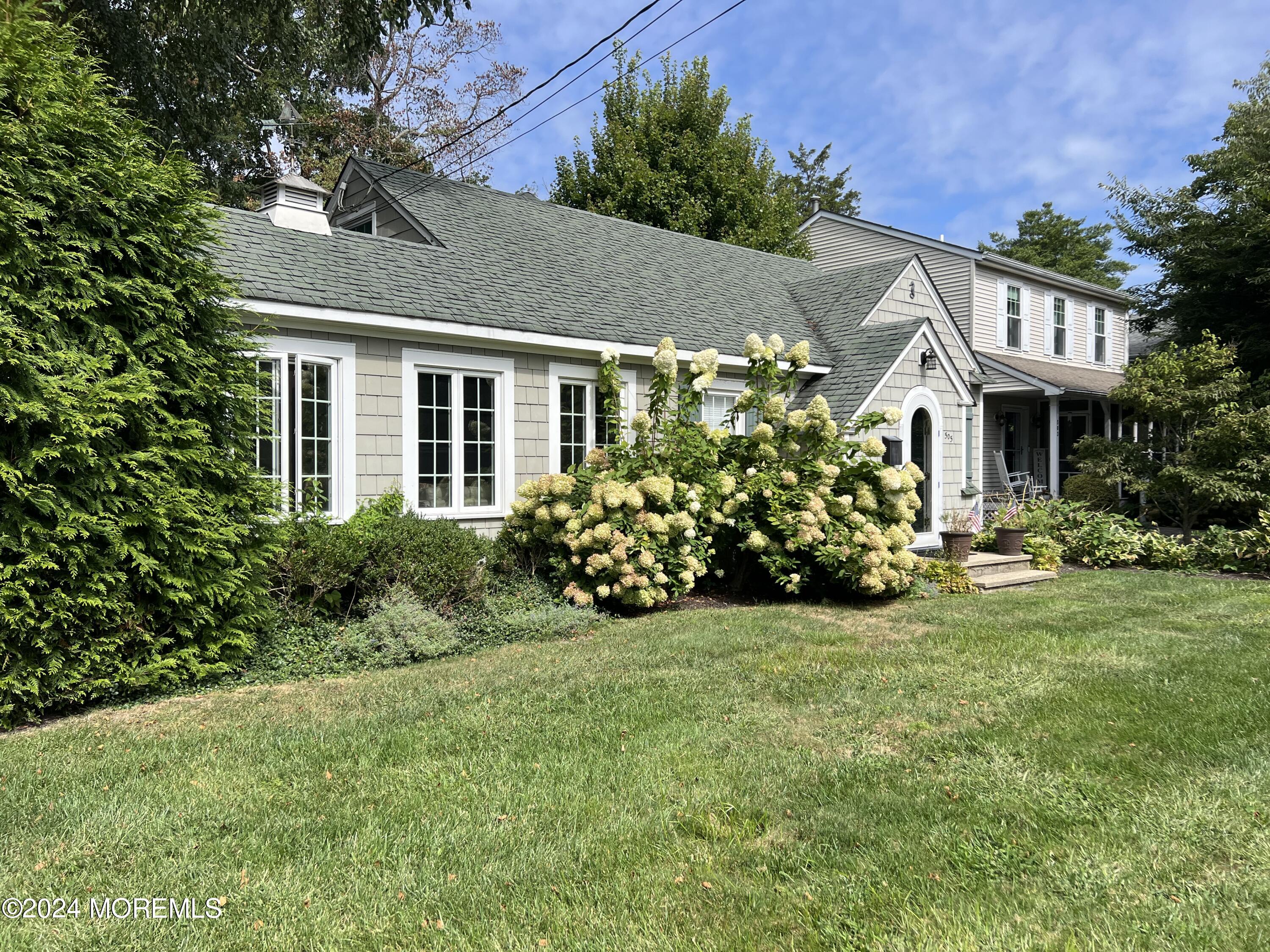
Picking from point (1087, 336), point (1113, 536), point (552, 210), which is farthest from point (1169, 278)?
point (552, 210)

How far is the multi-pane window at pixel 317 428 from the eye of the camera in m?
8.45

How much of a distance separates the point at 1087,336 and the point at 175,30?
78.6 ft

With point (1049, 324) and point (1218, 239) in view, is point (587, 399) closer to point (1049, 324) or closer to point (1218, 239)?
point (1218, 239)

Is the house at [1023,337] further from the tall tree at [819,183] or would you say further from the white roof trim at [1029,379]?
the tall tree at [819,183]

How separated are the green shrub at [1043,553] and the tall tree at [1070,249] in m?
34.0

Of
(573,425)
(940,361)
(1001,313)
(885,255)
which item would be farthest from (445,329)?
(1001,313)

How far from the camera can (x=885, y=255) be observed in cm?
2194

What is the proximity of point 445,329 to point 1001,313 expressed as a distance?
16.8 m

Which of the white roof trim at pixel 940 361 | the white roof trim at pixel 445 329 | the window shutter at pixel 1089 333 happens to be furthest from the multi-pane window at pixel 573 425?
the window shutter at pixel 1089 333

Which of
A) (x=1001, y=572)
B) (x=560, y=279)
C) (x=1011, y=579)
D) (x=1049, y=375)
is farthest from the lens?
(x=1049, y=375)

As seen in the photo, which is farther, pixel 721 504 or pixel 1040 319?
pixel 1040 319

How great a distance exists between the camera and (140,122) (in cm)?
575

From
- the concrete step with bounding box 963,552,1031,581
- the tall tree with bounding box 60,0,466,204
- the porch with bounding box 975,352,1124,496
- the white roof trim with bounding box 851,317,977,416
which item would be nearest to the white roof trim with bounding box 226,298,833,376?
the white roof trim with bounding box 851,317,977,416

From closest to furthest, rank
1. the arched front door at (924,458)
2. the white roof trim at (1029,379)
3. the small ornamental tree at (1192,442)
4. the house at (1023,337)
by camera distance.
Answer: the small ornamental tree at (1192,442) → the arched front door at (924,458) → the white roof trim at (1029,379) → the house at (1023,337)
